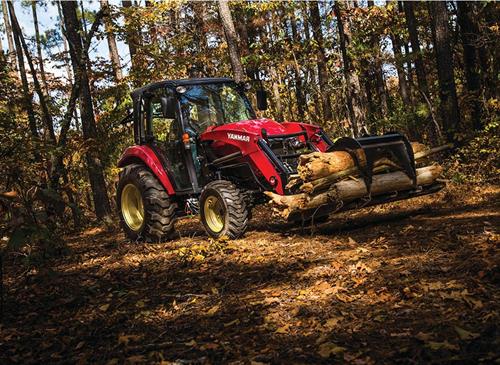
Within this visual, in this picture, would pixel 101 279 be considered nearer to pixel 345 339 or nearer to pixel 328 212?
pixel 328 212

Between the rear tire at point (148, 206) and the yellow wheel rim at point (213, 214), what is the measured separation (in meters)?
0.89

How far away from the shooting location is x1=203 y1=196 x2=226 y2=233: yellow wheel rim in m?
6.83

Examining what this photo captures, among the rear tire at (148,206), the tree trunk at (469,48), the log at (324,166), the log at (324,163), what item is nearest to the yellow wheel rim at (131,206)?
the rear tire at (148,206)

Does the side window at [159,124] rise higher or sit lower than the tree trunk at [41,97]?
lower

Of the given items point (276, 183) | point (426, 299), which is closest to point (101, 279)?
point (276, 183)

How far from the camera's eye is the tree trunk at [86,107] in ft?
32.5

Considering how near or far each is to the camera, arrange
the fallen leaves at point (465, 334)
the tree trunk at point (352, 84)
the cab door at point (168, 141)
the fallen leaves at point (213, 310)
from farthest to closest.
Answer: the tree trunk at point (352, 84) < the cab door at point (168, 141) < the fallen leaves at point (213, 310) < the fallen leaves at point (465, 334)

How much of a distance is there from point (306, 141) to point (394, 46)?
55.9 feet

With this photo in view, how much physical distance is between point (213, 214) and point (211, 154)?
3.15 feet

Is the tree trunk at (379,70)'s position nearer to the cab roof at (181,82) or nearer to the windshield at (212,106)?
the windshield at (212,106)

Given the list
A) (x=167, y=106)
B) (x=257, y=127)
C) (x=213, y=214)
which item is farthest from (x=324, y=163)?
(x=167, y=106)

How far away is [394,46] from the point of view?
21.9 meters

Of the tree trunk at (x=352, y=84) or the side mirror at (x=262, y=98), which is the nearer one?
the side mirror at (x=262, y=98)

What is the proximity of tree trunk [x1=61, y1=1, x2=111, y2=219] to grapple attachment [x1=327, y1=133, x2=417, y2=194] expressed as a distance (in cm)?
549
